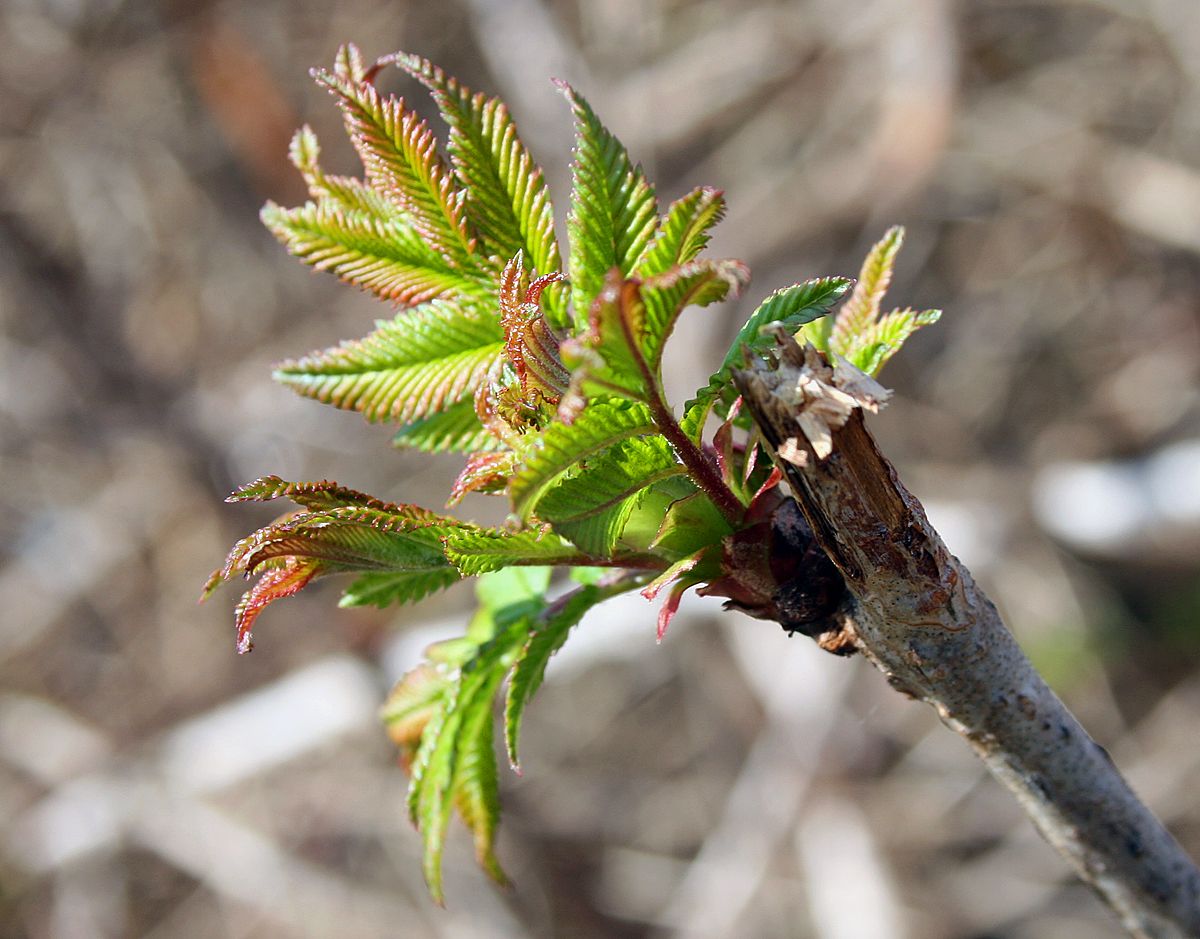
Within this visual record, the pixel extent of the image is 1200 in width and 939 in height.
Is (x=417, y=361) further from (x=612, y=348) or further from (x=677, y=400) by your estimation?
(x=677, y=400)

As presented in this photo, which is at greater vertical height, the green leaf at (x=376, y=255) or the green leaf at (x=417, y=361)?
the green leaf at (x=376, y=255)

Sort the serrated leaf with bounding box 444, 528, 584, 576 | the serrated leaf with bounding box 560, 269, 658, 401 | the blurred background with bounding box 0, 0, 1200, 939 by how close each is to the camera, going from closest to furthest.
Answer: the serrated leaf with bounding box 560, 269, 658, 401 → the serrated leaf with bounding box 444, 528, 584, 576 → the blurred background with bounding box 0, 0, 1200, 939

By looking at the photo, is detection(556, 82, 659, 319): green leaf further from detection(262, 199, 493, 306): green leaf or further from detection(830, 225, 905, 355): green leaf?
detection(830, 225, 905, 355): green leaf

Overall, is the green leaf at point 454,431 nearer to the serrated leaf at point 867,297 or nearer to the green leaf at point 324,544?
the green leaf at point 324,544

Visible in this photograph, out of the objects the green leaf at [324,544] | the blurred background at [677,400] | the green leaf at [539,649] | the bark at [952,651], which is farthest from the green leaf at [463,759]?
the blurred background at [677,400]

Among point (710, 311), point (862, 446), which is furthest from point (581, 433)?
point (710, 311)

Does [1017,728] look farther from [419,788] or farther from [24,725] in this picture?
[24,725]

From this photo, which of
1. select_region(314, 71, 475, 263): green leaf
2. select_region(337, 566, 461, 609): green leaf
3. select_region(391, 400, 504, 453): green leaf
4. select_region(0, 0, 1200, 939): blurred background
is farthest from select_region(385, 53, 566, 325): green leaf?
select_region(0, 0, 1200, 939): blurred background
